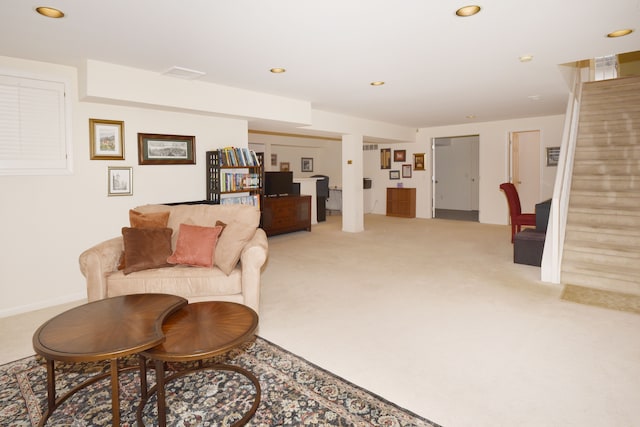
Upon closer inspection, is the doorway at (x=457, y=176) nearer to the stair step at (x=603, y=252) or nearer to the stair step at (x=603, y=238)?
the stair step at (x=603, y=238)

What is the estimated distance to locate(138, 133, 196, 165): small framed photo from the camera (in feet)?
15.2

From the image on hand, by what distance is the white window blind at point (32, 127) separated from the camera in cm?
363

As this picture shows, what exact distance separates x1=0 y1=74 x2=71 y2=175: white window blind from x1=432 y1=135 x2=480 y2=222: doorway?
9.14 metres

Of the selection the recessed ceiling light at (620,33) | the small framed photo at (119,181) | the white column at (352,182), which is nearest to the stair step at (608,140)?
the recessed ceiling light at (620,33)

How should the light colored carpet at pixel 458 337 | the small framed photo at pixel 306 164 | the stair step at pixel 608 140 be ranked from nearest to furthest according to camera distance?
1. the light colored carpet at pixel 458 337
2. the stair step at pixel 608 140
3. the small framed photo at pixel 306 164

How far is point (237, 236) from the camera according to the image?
11.0 feet

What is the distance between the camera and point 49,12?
9.02 feet

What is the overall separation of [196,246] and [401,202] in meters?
8.06

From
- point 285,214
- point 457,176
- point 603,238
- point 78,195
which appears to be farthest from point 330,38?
point 457,176

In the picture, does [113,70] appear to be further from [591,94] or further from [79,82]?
[591,94]

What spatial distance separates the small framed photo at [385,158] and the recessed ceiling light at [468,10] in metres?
8.15

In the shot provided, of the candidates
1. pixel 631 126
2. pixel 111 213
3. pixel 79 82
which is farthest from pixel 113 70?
pixel 631 126

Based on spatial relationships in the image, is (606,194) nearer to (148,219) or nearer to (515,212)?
(515,212)

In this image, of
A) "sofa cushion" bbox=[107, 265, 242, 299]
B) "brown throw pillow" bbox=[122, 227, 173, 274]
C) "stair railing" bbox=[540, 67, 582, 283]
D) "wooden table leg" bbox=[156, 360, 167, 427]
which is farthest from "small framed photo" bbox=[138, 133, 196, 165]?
"stair railing" bbox=[540, 67, 582, 283]
